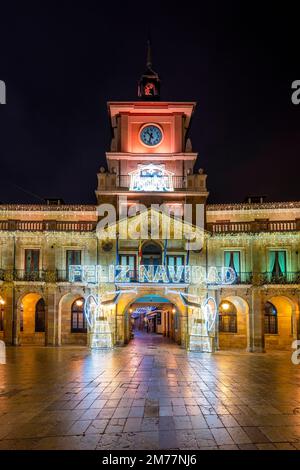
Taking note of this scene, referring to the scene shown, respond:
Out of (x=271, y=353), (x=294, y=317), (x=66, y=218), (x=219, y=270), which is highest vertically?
(x=66, y=218)

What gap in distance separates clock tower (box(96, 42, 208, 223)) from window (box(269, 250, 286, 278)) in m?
7.22

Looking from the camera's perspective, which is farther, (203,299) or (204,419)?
(203,299)

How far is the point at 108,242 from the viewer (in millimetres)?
31984

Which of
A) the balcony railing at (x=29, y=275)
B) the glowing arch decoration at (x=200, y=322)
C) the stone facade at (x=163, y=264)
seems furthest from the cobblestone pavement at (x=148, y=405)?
the balcony railing at (x=29, y=275)

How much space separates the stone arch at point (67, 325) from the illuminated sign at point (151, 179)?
10.1 metres

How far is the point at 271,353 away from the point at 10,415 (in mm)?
22130

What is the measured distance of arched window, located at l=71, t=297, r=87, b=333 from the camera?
109 feet

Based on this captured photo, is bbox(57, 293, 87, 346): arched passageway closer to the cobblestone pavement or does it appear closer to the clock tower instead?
the clock tower

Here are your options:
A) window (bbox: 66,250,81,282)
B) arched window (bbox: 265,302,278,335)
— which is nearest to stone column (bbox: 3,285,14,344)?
window (bbox: 66,250,81,282)

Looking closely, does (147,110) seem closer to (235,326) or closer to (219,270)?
(219,270)

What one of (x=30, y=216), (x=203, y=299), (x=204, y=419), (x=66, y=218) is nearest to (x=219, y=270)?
(x=203, y=299)

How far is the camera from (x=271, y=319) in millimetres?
32656

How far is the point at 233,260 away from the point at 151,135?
523 inches

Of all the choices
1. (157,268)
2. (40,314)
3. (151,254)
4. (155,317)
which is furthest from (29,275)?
(155,317)
